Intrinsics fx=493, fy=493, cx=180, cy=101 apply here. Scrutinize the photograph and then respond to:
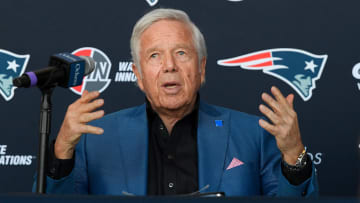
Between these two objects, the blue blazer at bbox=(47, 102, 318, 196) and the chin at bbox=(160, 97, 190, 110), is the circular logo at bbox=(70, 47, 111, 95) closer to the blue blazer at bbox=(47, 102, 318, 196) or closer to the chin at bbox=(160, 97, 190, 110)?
the blue blazer at bbox=(47, 102, 318, 196)

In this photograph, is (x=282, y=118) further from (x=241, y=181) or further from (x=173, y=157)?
(x=173, y=157)

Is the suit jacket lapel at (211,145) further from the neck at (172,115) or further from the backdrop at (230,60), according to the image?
the backdrop at (230,60)

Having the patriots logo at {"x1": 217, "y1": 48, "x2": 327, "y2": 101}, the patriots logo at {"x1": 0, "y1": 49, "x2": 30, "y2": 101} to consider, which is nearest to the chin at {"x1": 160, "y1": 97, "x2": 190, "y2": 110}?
the patriots logo at {"x1": 217, "y1": 48, "x2": 327, "y2": 101}

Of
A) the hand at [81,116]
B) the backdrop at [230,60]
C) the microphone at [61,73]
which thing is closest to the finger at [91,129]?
the hand at [81,116]

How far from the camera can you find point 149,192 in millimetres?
2010

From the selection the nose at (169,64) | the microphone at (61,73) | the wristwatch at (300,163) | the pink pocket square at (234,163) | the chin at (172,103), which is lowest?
the pink pocket square at (234,163)

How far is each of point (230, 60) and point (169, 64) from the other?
28.1 inches

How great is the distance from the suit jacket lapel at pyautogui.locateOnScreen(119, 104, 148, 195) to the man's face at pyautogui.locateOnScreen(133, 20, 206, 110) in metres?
0.11

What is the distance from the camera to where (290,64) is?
2.69 meters

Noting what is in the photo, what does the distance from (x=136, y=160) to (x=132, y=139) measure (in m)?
0.11

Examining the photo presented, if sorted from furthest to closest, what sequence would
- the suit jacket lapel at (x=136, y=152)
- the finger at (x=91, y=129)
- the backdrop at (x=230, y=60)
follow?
the backdrop at (x=230, y=60)
the suit jacket lapel at (x=136, y=152)
the finger at (x=91, y=129)

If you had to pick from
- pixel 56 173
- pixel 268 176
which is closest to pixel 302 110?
pixel 268 176

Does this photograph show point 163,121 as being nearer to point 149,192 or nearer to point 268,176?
point 149,192

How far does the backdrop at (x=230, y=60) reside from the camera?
2.67 m
